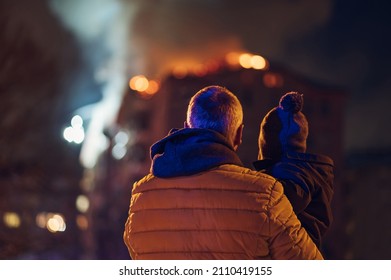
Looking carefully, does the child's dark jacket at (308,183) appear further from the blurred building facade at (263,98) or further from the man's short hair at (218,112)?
the blurred building facade at (263,98)

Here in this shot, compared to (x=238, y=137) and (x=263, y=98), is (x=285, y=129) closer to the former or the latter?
(x=238, y=137)

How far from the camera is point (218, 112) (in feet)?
5.73

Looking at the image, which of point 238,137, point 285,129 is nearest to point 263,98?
point 285,129

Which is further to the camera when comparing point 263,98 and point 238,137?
point 263,98

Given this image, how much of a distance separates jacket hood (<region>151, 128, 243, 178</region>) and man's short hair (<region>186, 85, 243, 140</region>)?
1.5 inches

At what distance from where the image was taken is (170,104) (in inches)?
1123

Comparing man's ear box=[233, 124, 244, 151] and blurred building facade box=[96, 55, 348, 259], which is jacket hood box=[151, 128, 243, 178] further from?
blurred building facade box=[96, 55, 348, 259]

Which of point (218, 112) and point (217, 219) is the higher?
point (218, 112)

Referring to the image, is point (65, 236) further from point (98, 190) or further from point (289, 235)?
point (98, 190)

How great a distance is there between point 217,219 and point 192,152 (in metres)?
0.18

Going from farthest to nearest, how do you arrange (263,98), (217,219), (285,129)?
(263,98) → (285,129) → (217,219)

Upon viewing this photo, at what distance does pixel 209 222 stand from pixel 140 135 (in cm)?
2975

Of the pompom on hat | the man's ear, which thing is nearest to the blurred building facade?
the pompom on hat
